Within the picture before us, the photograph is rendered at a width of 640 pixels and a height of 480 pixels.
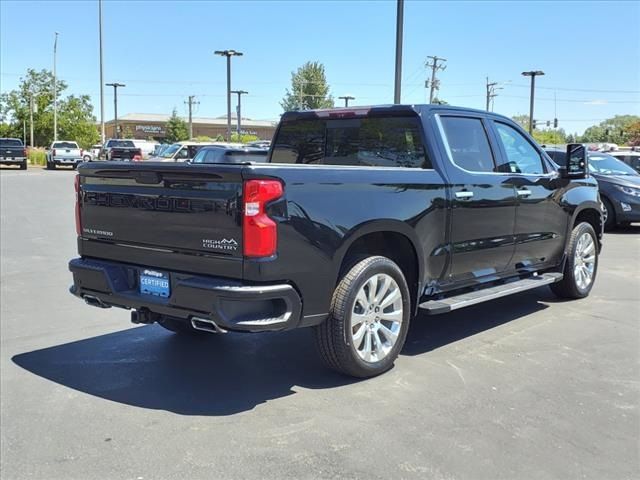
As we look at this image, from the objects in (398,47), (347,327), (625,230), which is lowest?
(625,230)

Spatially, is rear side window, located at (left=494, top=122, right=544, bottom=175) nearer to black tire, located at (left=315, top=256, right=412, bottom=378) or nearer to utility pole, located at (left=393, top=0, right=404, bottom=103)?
black tire, located at (left=315, top=256, right=412, bottom=378)

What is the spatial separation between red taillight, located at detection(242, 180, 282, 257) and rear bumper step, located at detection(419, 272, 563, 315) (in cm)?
165

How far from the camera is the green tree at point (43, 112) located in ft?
217

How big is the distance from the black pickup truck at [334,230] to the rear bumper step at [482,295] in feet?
0.08

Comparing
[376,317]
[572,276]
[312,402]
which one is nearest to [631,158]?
[572,276]

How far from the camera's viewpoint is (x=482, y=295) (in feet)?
17.5

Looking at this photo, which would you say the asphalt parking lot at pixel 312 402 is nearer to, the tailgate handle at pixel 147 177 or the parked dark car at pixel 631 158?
the tailgate handle at pixel 147 177

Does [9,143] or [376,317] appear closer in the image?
[376,317]

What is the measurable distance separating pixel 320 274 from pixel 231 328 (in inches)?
26.9

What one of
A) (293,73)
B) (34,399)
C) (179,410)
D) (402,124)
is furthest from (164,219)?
(293,73)

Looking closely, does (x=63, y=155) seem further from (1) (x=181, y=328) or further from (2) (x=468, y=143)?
(2) (x=468, y=143)

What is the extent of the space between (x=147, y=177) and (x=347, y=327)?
5.42 feet

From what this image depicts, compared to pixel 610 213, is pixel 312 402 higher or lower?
lower

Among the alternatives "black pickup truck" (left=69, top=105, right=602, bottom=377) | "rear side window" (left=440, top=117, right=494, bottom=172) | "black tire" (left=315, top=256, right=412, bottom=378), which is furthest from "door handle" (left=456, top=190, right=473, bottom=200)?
"black tire" (left=315, top=256, right=412, bottom=378)
